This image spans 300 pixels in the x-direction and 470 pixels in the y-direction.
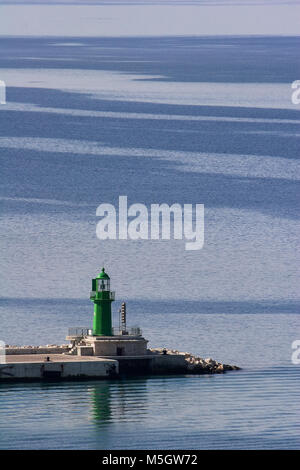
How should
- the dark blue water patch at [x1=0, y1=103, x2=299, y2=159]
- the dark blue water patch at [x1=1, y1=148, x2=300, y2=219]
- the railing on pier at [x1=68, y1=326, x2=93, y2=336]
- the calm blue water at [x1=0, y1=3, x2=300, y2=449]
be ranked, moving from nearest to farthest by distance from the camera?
the calm blue water at [x1=0, y1=3, x2=300, y2=449]
the railing on pier at [x1=68, y1=326, x2=93, y2=336]
the dark blue water patch at [x1=1, y1=148, x2=300, y2=219]
the dark blue water patch at [x1=0, y1=103, x2=299, y2=159]

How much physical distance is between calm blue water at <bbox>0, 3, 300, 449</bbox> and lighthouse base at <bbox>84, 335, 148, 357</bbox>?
155 centimetres

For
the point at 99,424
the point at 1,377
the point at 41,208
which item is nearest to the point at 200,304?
the point at 1,377

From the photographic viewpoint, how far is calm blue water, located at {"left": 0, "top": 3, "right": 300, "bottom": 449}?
54875 millimetres

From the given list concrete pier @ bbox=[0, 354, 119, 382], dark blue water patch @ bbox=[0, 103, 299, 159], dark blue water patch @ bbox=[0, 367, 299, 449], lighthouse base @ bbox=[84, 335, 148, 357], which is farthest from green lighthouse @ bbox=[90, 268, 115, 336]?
dark blue water patch @ bbox=[0, 103, 299, 159]

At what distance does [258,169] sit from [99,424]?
72.6 metres

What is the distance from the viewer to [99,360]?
60.3 m

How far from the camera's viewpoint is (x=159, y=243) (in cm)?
9375

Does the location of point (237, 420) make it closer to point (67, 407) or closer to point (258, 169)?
point (67, 407)

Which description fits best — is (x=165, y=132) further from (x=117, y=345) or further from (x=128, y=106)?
(x=117, y=345)

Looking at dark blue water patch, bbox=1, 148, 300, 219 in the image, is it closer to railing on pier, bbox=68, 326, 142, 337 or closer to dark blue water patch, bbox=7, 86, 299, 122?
dark blue water patch, bbox=7, 86, 299, 122

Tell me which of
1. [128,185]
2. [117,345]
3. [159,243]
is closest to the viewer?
[117,345]

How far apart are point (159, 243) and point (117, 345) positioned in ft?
106

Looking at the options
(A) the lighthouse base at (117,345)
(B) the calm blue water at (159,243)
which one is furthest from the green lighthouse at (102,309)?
(B) the calm blue water at (159,243)

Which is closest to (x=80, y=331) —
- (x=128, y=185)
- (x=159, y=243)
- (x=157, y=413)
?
(x=157, y=413)
